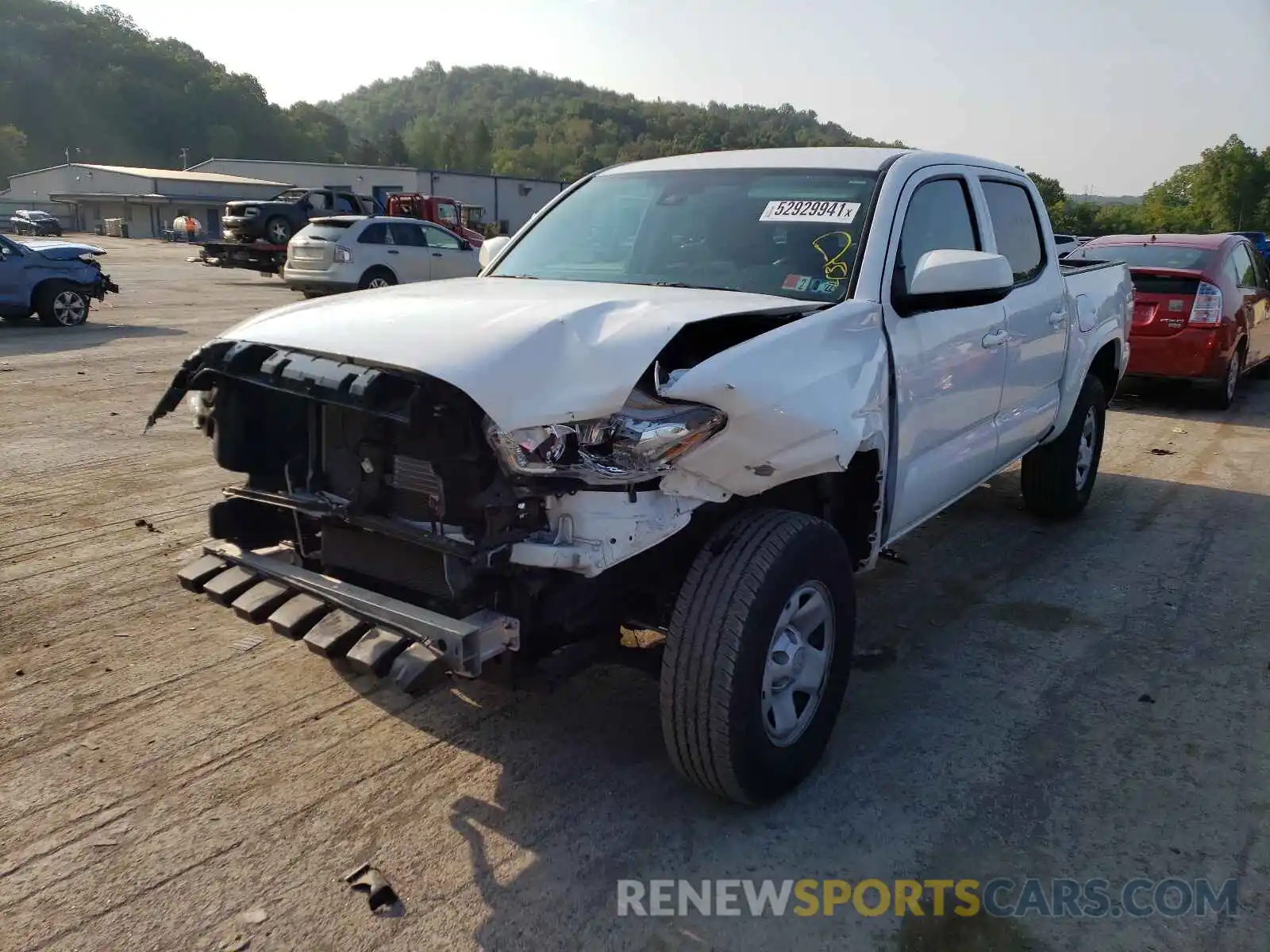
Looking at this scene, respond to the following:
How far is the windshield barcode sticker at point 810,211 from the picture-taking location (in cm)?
373

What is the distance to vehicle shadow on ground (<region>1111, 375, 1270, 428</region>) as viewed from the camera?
9.79 meters

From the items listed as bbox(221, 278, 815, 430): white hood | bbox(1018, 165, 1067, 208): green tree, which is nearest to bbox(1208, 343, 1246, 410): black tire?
bbox(221, 278, 815, 430): white hood

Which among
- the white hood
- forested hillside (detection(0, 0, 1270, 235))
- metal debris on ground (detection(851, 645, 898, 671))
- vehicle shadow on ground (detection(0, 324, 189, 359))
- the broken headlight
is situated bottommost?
metal debris on ground (detection(851, 645, 898, 671))

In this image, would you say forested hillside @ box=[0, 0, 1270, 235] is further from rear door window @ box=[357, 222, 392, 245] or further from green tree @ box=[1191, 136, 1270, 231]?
rear door window @ box=[357, 222, 392, 245]

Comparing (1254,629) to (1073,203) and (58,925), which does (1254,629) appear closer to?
(58,925)

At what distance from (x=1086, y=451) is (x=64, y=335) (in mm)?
12822

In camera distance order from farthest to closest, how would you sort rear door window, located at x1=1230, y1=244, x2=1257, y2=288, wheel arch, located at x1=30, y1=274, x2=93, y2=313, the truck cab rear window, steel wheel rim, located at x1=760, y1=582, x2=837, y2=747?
wheel arch, located at x1=30, y1=274, x2=93, y2=313
rear door window, located at x1=1230, y1=244, x2=1257, y2=288
the truck cab rear window
steel wheel rim, located at x1=760, y1=582, x2=837, y2=747

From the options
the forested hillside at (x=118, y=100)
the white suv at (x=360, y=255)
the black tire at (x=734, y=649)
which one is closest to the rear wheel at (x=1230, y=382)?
the black tire at (x=734, y=649)

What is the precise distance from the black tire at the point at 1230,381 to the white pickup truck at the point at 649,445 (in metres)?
7.41

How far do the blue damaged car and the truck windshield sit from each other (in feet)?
40.1

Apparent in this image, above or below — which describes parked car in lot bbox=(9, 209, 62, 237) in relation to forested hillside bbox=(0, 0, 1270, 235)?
below

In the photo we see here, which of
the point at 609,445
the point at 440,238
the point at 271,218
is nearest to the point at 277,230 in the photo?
the point at 271,218

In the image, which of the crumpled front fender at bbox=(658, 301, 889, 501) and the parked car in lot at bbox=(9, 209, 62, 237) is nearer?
the crumpled front fender at bbox=(658, 301, 889, 501)

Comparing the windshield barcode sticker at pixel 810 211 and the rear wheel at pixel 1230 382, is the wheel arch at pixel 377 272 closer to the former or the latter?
the rear wheel at pixel 1230 382
